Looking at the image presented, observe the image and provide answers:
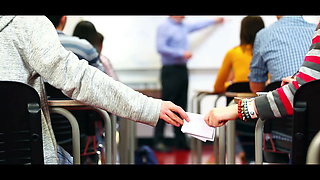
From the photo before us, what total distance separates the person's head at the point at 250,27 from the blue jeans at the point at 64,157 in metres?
0.80

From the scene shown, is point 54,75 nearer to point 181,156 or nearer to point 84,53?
point 84,53

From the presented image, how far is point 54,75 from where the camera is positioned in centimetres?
129

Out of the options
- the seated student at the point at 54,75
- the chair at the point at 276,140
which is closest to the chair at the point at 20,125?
the seated student at the point at 54,75

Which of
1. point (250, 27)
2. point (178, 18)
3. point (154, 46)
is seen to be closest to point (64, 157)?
point (250, 27)

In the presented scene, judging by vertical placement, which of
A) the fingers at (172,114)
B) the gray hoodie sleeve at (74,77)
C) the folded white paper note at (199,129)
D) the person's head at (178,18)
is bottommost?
the folded white paper note at (199,129)

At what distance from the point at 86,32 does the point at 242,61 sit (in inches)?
29.3

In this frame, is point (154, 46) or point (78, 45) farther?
point (154, 46)

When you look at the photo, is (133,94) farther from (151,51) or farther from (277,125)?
(151,51)

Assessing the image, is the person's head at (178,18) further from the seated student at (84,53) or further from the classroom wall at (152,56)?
the seated student at (84,53)

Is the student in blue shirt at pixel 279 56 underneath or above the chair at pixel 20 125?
above

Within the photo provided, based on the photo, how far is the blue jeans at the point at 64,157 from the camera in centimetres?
144

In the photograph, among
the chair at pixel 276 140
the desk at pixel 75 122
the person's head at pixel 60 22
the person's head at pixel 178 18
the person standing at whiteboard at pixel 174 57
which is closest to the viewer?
the desk at pixel 75 122

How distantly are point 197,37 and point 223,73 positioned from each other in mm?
2201
